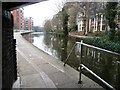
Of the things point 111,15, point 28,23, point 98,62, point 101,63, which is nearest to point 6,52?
point 101,63

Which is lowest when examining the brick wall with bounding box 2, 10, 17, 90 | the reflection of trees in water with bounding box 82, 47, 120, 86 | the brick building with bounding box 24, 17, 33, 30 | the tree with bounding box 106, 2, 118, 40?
the reflection of trees in water with bounding box 82, 47, 120, 86

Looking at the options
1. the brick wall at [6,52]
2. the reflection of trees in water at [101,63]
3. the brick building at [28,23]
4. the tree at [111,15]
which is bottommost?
the reflection of trees in water at [101,63]

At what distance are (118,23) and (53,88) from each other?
1794cm

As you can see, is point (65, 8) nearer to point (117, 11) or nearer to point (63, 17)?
point (63, 17)

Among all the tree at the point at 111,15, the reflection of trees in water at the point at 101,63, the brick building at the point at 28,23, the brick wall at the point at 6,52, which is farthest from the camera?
the brick building at the point at 28,23

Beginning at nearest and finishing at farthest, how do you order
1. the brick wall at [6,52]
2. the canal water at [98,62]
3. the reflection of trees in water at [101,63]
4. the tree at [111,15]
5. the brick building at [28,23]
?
1. the brick wall at [6,52]
2. the canal water at [98,62]
3. the reflection of trees in water at [101,63]
4. the tree at [111,15]
5. the brick building at [28,23]

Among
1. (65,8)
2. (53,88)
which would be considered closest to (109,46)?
(53,88)

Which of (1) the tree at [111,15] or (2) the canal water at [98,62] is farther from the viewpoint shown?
(1) the tree at [111,15]

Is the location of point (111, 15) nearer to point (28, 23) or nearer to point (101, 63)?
point (101, 63)

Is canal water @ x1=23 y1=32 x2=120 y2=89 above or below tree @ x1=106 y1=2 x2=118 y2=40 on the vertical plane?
below

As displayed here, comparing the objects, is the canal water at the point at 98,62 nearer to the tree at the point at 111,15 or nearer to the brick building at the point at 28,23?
the tree at the point at 111,15

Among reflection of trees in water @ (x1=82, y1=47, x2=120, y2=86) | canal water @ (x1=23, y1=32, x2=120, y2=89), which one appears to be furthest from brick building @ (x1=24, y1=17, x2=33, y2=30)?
reflection of trees in water @ (x1=82, y1=47, x2=120, y2=86)

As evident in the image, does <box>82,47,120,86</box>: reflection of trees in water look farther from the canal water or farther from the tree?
the tree

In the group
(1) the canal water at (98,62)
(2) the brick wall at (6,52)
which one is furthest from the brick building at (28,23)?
(2) the brick wall at (6,52)
